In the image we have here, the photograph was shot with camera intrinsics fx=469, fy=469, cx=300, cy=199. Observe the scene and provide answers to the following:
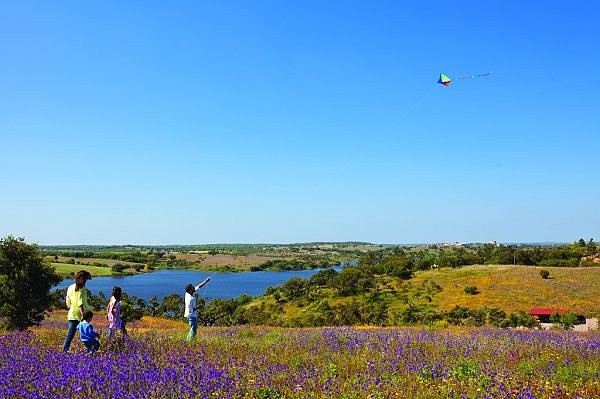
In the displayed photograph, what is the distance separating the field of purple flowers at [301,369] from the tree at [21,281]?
706 cm

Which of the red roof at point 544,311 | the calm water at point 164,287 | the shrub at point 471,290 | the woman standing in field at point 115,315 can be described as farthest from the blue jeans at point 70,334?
the calm water at point 164,287

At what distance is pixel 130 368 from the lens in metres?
6.10

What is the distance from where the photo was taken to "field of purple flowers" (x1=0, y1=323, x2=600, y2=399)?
5.30 meters

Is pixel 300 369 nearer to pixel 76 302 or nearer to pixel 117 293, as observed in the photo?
pixel 76 302

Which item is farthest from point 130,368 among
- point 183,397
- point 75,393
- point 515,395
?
point 515,395

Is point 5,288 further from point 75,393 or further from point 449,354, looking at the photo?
point 449,354

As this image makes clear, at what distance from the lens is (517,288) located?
6869cm

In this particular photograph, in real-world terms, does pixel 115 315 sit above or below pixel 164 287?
above

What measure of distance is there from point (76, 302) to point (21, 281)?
25.0ft

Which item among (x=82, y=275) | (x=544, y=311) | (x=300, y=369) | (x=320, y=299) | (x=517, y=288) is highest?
(x=82, y=275)

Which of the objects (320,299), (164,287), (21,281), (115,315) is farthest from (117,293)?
(164,287)

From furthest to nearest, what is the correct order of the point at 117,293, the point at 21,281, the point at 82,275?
the point at 21,281
the point at 117,293
the point at 82,275

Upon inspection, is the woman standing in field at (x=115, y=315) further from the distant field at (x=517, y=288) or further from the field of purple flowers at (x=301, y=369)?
the distant field at (x=517, y=288)

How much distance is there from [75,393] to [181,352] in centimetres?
264
